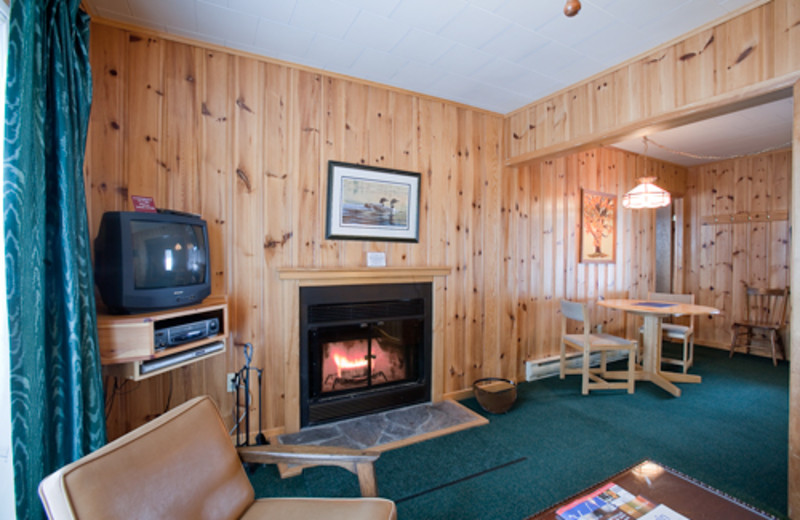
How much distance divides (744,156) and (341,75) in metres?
5.56

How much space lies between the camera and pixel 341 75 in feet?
9.25

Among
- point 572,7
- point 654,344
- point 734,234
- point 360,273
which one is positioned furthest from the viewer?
point 734,234

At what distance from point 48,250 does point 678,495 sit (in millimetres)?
2598

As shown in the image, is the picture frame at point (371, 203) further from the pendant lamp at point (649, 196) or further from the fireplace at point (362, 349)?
the pendant lamp at point (649, 196)

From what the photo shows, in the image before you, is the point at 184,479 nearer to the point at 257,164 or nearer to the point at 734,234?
the point at 257,164

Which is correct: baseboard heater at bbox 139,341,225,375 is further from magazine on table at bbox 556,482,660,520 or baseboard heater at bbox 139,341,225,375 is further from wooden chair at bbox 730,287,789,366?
wooden chair at bbox 730,287,789,366

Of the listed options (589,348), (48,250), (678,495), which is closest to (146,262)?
(48,250)

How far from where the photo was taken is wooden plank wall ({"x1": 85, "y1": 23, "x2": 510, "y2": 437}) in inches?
86.4

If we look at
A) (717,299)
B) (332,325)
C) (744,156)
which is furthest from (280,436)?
(744,156)

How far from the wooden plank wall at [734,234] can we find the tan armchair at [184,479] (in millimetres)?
6094

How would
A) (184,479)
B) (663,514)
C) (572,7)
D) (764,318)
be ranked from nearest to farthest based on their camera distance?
(184,479) < (663,514) < (572,7) < (764,318)

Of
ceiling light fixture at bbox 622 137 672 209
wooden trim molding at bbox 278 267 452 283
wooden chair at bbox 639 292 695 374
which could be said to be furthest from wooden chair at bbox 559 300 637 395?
wooden trim molding at bbox 278 267 452 283

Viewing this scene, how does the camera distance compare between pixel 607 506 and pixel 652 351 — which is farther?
pixel 652 351

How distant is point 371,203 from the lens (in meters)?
2.94
